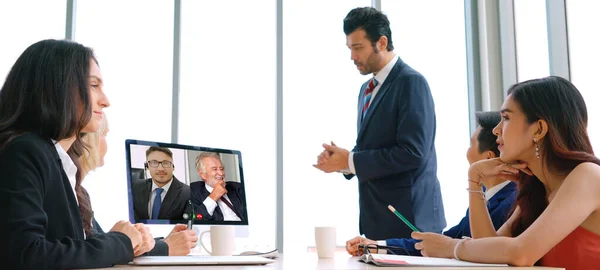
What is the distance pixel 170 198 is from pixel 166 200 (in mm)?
18

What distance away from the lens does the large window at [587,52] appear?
3141mm

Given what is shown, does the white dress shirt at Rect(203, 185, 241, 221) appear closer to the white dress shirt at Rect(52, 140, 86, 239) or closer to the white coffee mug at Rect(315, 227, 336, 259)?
the white coffee mug at Rect(315, 227, 336, 259)

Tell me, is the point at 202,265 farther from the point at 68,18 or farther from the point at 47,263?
the point at 68,18

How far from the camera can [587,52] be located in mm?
3242

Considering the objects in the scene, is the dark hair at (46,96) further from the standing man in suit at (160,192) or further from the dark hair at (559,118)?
the dark hair at (559,118)

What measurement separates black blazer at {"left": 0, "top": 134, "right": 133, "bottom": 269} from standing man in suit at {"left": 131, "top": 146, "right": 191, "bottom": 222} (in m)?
0.46

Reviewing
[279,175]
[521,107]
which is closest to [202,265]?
[521,107]

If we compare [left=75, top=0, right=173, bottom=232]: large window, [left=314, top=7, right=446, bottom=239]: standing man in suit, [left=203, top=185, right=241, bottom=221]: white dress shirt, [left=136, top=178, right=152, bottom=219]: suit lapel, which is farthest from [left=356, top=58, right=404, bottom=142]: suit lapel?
[left=75, top=0, right=173, bottom=232]: large window

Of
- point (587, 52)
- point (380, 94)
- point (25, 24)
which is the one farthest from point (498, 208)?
point (25, 24)

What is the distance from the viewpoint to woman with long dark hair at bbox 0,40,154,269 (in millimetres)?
1354

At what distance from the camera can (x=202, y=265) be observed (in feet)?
4.93

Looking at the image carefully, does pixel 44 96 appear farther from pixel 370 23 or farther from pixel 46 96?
pixel 370 23

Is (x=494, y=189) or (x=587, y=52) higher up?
(x=587, y=52)

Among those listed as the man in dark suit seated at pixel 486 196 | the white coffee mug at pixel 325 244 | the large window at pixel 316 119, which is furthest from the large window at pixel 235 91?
the white coffee mug at pixel 325 244
